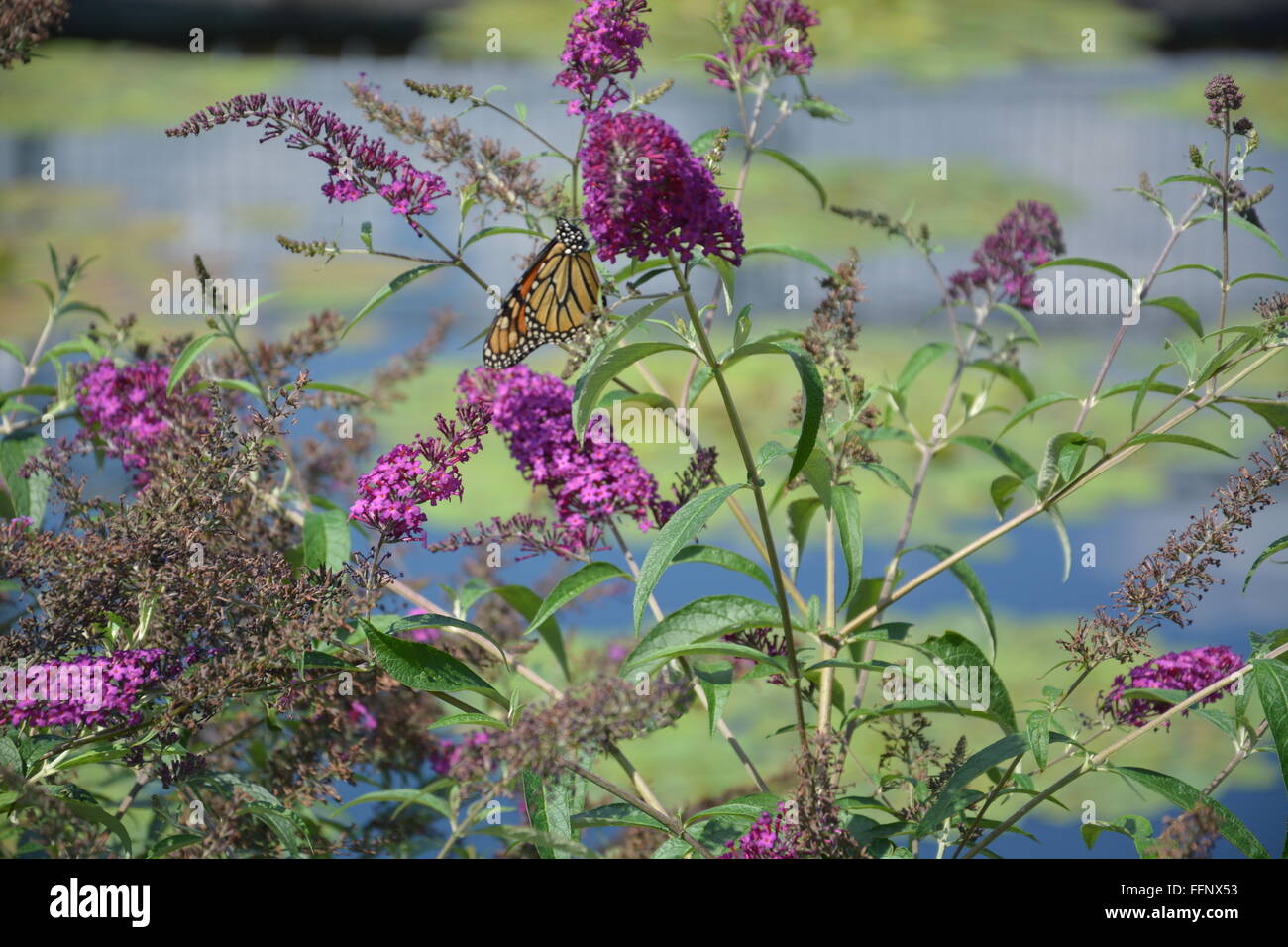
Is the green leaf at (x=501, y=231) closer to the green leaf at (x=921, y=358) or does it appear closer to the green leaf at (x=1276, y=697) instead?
the green leaf at (x=921, y=358)

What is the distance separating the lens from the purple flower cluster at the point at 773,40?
3.76 ft

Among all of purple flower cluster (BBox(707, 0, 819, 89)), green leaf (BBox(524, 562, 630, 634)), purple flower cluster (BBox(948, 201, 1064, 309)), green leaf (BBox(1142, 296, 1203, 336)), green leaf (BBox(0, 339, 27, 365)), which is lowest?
green leaf (BBox(524, 562, 630, 634))

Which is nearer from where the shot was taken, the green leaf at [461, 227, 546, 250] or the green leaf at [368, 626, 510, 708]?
the green leaf at [368, 626, 510, 708]

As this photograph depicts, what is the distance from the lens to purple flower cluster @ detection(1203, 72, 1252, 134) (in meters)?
0.90

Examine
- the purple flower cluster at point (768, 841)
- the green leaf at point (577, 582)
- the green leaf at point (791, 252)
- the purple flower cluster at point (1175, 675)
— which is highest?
the green leaf at point (791, 252)

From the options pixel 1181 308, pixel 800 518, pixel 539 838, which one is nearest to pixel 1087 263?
pixel 1181 308

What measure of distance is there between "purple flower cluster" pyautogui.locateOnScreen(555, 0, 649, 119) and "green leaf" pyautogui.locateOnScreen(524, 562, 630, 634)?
0.39 meters

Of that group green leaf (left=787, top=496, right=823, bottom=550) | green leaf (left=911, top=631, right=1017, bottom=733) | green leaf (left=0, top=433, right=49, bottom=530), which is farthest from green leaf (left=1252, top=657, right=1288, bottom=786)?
green leaf (left=0, top=433, right=49, bottom=530)

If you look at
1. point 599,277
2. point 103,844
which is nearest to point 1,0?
point 599,277

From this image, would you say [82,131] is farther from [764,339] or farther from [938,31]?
[764,339]

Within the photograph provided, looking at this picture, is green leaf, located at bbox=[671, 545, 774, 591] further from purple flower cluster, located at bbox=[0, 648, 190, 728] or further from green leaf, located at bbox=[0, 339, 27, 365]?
green leaf, located at bbox=[0, 339, 27, 365]

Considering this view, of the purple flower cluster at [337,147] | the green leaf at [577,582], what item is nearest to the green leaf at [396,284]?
the purple flower cluster at [337,147]

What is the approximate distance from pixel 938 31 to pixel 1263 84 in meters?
1.22

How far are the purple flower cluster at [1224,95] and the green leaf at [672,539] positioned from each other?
539 mm
